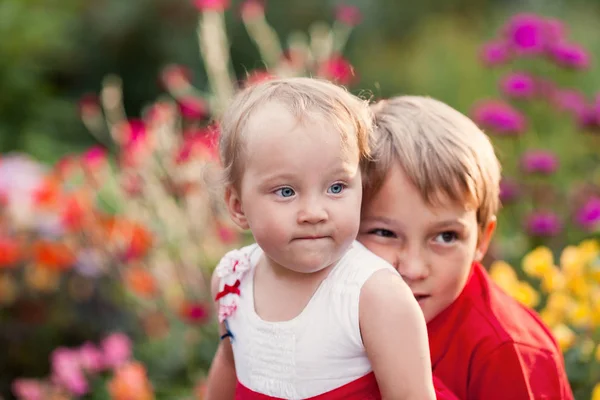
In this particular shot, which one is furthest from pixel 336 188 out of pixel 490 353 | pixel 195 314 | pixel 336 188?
pixel 195 314

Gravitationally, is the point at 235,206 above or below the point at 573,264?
above

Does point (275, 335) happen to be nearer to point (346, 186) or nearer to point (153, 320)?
point (346, 186)

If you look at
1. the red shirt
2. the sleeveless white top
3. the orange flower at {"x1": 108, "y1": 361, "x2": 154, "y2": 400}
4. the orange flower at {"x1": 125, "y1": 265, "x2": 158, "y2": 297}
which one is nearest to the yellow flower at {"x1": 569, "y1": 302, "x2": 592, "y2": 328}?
the red shirt

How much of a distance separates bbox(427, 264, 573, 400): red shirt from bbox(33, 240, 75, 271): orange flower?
2.63 meters

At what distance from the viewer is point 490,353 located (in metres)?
2.03

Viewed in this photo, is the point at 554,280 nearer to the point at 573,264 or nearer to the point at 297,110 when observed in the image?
the point at 573,264

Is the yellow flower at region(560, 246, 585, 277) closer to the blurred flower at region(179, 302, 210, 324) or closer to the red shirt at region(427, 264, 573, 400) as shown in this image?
the red shirt at region(427, 264, 573, 400)

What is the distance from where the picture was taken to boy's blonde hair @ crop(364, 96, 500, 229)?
6.59 feet

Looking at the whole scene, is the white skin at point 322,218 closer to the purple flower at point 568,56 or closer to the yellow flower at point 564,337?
the yellow flower at point 564,337

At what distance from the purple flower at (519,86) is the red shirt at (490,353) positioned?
230cm

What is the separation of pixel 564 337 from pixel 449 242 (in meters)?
0.88

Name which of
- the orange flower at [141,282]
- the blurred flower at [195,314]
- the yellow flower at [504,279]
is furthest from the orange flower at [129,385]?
the yellow flower at [504,279]

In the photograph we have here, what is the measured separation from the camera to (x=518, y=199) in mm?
4137

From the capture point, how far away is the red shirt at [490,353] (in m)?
2.02
